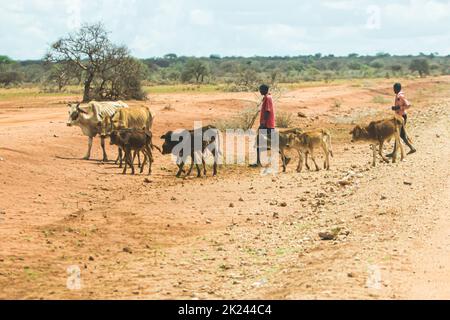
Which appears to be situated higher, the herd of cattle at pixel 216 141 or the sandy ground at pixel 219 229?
the herd of cattle at pixel 216 141

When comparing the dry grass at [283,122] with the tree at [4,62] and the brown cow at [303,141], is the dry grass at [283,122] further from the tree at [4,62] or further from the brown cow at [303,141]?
the tree at [4,62]

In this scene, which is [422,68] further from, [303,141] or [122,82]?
[303,141]

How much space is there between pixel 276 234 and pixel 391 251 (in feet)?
8.01

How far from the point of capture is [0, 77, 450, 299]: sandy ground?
9.12 metres

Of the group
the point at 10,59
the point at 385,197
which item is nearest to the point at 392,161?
the point at 385,197

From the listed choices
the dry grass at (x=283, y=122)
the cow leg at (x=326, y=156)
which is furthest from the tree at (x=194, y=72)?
the cow leg at (x=326, y=156)

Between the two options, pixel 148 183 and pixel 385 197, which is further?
pixel 148 183

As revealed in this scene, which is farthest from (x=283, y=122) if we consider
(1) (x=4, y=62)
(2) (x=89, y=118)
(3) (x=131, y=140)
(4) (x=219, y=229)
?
(1) (x=4, y=62)

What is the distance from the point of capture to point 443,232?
1088cm

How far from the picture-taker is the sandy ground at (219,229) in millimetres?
9117

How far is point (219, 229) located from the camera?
41.4ft
